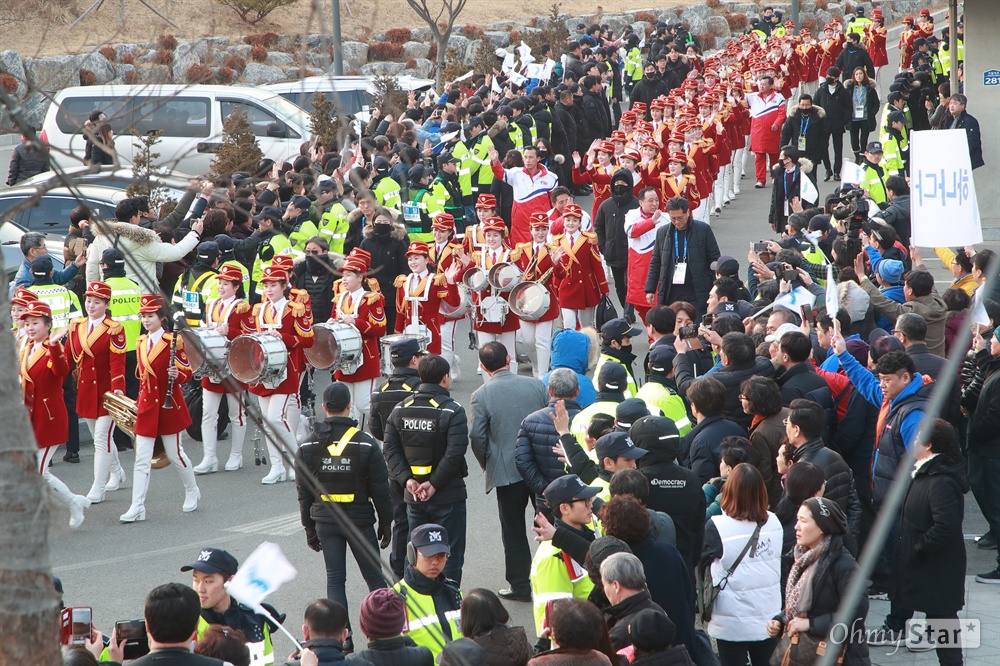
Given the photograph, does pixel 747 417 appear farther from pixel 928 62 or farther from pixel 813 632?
pixel 928 62

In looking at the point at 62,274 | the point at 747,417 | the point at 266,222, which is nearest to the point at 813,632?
the point at 747,417

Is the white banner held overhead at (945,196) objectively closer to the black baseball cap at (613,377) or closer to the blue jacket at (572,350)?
the blue jacket at (572,350)

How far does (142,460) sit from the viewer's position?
9.80m

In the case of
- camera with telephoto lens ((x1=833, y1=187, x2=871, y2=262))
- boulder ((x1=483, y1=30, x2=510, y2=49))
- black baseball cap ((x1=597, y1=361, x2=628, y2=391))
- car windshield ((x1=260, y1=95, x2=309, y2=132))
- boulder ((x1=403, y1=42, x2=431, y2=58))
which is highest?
boulder ((x1=483, y1=30, x2=510, y2=49))

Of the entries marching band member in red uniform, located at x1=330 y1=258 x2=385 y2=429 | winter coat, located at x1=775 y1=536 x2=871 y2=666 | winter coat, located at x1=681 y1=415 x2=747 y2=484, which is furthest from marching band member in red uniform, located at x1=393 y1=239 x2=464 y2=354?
winter coat, located at x1=775 y1=536 x2=871 y2=666

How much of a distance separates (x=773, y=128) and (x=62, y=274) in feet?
42.3

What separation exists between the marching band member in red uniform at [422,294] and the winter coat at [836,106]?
10.8 m

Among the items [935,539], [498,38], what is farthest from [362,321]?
[498,38]

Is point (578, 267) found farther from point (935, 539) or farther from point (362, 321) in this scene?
point (935, 539)

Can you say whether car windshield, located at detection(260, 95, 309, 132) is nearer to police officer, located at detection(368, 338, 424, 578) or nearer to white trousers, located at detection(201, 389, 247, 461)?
police officer, located at detection(368, 338, 424, 578)

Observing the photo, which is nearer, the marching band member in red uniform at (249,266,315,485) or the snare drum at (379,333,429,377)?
the marching band member in red uniform at (249,266,315,485)

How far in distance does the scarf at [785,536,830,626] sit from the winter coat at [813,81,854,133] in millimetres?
16155

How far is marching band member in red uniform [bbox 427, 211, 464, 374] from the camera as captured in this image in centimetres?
1274

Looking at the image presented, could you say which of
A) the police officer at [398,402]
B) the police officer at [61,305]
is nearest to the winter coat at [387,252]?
the police officer at [61,305]
